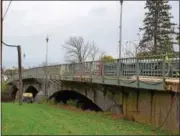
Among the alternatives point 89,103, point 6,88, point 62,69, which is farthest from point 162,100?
point 6,88

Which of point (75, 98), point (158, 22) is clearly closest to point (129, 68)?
point (75, 98)

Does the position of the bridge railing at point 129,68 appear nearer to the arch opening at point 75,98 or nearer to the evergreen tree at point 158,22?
the arch opening at point 75,98

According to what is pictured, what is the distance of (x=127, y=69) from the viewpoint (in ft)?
76.1

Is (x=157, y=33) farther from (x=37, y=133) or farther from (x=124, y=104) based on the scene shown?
(x=37, y=133)

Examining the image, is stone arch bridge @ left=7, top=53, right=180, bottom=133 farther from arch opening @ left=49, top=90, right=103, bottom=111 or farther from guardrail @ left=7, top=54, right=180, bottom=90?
arch opening @ left=49, top=90, right=103, bottom=111

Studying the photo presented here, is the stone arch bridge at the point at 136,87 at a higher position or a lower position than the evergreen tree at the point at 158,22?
lower

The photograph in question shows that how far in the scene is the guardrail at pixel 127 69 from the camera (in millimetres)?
18281

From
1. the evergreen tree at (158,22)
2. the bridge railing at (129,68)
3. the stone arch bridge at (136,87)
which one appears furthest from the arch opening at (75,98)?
the evergreen tree at (158,22)

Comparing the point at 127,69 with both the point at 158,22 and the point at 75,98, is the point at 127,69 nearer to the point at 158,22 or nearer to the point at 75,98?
the point at 75,98

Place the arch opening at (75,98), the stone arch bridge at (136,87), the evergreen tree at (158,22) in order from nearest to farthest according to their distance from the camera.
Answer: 1. the stone arch bridge at (136,87)
2. the arch opening at (75,98)
3. the evergreen tree at (158,22)

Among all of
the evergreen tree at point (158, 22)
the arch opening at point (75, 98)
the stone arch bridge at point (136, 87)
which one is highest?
the evergreen tree at point (158, 22)

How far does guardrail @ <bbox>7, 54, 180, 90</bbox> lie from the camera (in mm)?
18281

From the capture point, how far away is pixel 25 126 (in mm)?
16984

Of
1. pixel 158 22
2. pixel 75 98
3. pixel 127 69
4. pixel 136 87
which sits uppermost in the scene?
pixel 158 22
